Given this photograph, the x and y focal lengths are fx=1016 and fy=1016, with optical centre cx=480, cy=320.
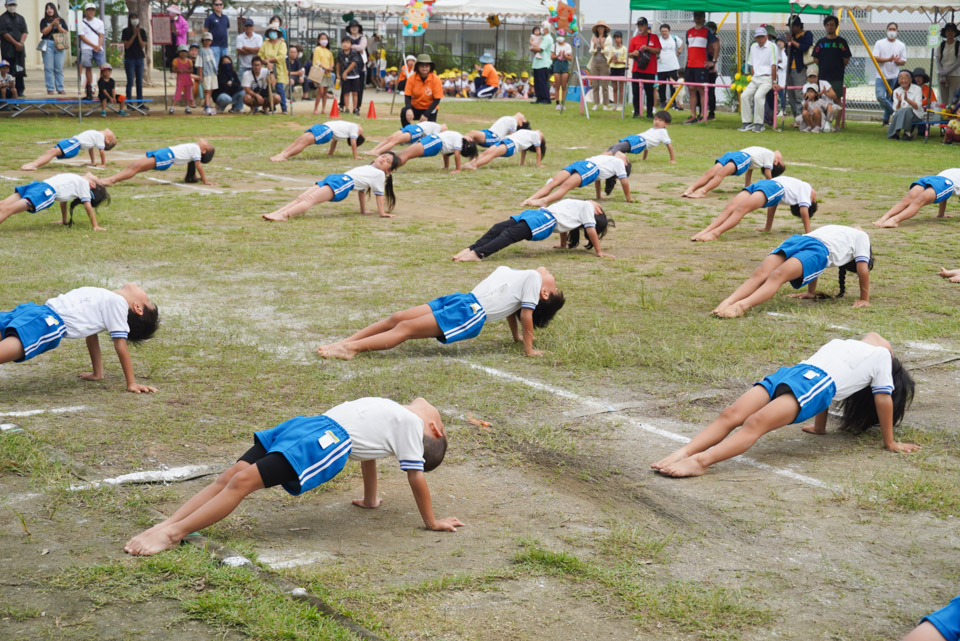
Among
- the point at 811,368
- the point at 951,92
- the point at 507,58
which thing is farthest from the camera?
the point at 507,58

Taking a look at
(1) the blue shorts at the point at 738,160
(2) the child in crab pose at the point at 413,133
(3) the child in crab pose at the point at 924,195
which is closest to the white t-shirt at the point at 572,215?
(1) the blue shorts at the point at 738,160

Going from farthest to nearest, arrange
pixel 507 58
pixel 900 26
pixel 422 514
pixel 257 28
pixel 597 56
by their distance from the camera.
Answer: pixel 257 28, pixel 507 58, pixel 900 26, pixel 597 56, pixel 422 514

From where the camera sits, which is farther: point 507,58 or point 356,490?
point 507,58

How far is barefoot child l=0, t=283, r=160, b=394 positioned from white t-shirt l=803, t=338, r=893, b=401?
3941mm

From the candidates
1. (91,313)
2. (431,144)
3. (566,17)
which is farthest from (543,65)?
(91,313)

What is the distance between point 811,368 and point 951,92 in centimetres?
1744

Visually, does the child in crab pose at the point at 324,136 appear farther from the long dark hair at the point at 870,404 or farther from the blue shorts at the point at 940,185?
the long dark hair at the point at 870,404

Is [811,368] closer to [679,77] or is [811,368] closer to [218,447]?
[218,447]

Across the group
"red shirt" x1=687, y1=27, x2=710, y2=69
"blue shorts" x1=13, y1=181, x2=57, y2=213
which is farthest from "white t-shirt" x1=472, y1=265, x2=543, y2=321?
"red shirt" x1=687, y1=27, x2=710, y2=69

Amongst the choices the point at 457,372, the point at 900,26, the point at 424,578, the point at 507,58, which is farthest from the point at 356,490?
the point at 507,58

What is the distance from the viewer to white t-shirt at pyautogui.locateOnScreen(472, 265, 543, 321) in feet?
22.8

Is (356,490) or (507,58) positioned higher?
(507,58)

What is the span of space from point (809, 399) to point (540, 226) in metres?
4.91

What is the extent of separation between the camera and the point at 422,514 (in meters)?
4.42
